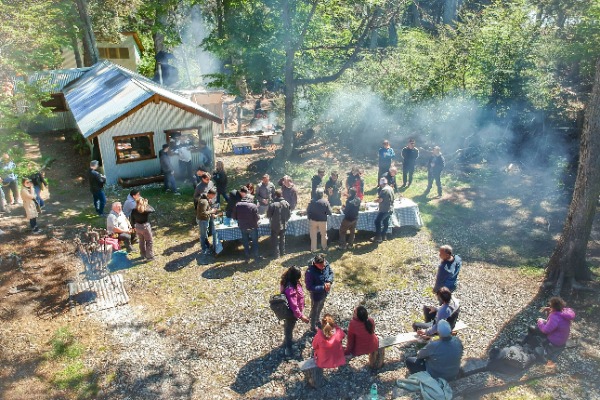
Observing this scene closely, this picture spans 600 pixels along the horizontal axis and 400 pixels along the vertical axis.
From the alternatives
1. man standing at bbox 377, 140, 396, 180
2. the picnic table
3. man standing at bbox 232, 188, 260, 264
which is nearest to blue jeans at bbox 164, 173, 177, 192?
the picnic table

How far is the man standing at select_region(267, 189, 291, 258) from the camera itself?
35.7 feet

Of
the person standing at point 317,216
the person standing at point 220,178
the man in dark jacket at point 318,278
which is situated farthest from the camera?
the person standing at point 220,178

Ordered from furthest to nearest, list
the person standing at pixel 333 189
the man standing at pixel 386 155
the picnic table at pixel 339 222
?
1. the man standing at pixel 386 155
2. the person standing at pixel 333 189
3. the picnic table at pixel 339 222

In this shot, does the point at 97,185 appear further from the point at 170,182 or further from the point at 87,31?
the point at 87,31

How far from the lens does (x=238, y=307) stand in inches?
373

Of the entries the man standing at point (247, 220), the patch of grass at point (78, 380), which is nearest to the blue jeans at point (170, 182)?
the man standing at point (247, 220)

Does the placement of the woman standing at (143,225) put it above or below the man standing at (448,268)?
above

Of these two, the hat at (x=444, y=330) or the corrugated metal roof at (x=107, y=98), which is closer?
the hat at (x=444, y=330)

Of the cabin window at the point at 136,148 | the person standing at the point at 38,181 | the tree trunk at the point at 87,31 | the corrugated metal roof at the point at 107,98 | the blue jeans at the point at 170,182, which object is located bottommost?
the blue jeans at the point at 170,182

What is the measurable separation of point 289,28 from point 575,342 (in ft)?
45.7

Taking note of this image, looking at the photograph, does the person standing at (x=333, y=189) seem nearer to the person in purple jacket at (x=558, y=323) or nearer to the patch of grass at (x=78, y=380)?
the person in purple jacket at (x=558, y=323)

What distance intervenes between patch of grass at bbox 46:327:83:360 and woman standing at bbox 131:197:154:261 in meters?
2.96

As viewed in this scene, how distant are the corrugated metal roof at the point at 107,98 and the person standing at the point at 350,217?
763cm

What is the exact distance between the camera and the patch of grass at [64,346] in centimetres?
801
